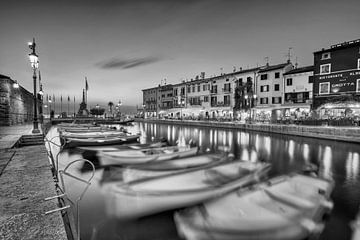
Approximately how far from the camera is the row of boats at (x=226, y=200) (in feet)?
14.6

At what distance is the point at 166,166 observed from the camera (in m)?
9.34

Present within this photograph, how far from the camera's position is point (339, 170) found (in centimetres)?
1188

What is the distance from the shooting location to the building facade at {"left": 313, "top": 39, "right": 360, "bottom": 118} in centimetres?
2784

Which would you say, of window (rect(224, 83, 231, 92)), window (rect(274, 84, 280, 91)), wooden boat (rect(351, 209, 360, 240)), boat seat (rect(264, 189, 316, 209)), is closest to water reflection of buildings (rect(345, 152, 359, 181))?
wooden boat (rect(351, 209, 360, 240))

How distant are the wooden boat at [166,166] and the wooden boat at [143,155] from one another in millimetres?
691

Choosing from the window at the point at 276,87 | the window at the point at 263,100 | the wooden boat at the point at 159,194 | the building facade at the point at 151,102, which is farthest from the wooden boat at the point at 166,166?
the building facade at the point at 151,102

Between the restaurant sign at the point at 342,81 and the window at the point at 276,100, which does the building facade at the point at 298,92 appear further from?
the restaurant sign at the point at 342,81

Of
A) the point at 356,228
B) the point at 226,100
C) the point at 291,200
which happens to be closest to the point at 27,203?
the point at 291,200

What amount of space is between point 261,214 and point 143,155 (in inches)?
299

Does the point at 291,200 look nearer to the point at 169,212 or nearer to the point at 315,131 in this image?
the point at 169,212

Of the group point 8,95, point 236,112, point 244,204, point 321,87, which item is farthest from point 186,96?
point 244,204

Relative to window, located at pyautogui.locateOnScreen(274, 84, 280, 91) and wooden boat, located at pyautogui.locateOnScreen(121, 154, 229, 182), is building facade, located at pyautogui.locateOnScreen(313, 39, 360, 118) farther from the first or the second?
wooden boat, located at pyautogui.locateOnScreen(121, 154, 229, 182)

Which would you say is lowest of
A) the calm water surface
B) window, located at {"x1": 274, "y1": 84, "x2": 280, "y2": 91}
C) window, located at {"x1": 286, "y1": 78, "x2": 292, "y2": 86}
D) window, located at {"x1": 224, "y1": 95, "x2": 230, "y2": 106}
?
the calm water surface

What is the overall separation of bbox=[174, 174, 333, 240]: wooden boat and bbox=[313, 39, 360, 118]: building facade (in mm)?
26087
